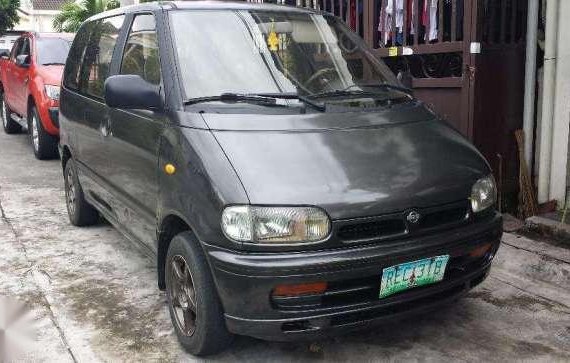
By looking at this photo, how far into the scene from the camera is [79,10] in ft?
55.3

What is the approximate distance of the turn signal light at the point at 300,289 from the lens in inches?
98.6

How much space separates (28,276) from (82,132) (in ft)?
3.78

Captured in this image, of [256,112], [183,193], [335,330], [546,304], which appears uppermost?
[256,112]

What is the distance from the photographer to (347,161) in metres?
2.73

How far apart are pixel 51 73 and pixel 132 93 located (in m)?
5.57

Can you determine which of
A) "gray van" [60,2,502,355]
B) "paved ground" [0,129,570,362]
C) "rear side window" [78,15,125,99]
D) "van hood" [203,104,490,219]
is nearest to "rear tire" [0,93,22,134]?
"paved ground" [0,129,570,362]

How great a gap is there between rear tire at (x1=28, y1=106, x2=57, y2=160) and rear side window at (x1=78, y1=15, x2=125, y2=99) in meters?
3.62

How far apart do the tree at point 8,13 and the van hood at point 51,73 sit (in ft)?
86.5

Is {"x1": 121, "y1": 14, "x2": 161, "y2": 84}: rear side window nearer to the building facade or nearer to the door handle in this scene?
the door handle

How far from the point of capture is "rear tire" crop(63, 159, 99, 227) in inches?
202

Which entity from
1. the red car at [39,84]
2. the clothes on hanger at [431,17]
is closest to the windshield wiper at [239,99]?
the clothes on hanger at [431,17]

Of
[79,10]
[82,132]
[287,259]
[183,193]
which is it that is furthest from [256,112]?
[79,10]

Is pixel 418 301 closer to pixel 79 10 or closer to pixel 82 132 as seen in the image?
pixel 82 132

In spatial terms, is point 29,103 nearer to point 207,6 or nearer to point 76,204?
point 76,204
